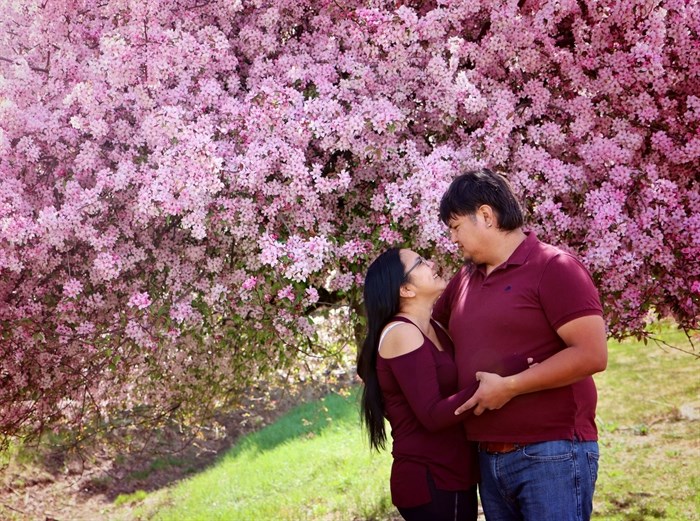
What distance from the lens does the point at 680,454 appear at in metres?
9.64

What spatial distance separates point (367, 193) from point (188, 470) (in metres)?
12.3

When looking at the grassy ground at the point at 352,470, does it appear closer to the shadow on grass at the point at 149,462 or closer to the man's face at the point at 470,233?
the shadow on grass at the point at 149,462

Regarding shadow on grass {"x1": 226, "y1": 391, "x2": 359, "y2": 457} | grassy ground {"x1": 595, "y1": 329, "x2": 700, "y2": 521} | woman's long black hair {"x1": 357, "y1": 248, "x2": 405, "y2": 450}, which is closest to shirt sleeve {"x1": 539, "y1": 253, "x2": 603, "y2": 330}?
woman's long black hair {"x1": 357, "y1": 248, "x2": 405, "y2": 450}

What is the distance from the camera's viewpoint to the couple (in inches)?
127

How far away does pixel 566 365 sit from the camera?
314 centimetres

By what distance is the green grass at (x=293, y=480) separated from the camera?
10.0 metres

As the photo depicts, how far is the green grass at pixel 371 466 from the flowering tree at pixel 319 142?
372 cm

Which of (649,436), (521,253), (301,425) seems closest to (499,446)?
(521,253)

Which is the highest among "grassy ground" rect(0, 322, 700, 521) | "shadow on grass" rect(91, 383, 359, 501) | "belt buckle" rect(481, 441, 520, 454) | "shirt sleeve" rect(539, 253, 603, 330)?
"shirt sleeve" rect(539, 253, 603, 330)

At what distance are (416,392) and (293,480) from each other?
9316 millimetres

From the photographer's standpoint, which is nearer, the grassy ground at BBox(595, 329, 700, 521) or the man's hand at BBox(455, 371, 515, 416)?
the man's hand at BBox(455, 371, 515, 416)

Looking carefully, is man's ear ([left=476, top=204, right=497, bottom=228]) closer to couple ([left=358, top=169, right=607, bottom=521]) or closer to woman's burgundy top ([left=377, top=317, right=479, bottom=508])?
couple ([left=358, top=169, right=607, bottom=521])

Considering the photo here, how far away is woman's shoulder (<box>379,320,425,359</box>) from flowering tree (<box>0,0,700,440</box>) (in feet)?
3.72

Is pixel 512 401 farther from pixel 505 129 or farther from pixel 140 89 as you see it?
pixel 140 89
